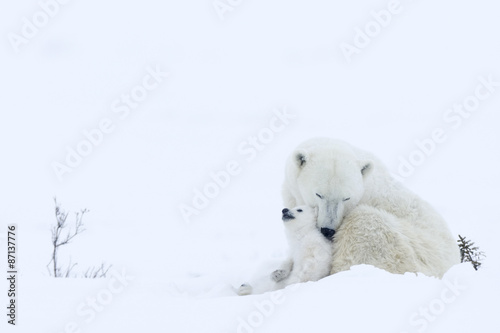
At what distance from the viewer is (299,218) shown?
5.27 meters

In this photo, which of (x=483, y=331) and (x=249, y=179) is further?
(x=249, y=179)

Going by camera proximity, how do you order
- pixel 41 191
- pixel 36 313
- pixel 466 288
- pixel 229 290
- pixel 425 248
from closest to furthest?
pixel 36 313 < pixel 466 288 < pixel 425 248 < pixel 229 290 < pixel 41 191

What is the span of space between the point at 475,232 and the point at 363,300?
Result: 24.0ft

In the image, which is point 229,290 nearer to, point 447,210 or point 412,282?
point 412,282

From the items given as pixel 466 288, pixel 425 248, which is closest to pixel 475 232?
pixel 425 248

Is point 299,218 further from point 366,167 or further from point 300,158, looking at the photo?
point 366,167

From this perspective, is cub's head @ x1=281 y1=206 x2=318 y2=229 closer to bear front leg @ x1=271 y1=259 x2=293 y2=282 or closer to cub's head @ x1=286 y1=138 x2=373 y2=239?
cub's head @ x1=286 y1=138 x2=373 y2=239

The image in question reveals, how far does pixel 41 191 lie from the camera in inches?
474

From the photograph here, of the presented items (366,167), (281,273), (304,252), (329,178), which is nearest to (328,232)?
(304,252)

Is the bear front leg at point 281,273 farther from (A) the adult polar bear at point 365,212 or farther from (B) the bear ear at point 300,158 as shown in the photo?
(B) the bear ear at point 300,158

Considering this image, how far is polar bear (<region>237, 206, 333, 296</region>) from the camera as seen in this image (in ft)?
16.0

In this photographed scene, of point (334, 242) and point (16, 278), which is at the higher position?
point (16, 278)

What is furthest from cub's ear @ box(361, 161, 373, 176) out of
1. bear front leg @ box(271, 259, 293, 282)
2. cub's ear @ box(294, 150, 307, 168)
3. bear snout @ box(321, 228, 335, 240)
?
bear front leg @ box(271, 259, 293, 282)

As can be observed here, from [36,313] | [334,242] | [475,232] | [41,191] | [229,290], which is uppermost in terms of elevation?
[41,191]
